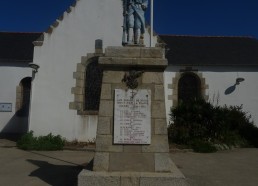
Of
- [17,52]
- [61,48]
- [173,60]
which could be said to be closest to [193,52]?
[173,60]

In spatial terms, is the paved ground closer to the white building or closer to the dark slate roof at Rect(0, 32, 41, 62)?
the white building

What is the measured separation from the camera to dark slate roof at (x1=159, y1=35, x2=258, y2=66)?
50.3 ft

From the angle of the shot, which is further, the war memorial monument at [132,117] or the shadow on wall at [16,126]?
the shadow on wall at [16,126]

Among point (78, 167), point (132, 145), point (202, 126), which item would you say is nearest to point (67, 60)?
point (78, 167)

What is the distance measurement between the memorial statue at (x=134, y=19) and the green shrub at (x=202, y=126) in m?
6.49

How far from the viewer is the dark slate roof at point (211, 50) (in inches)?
604

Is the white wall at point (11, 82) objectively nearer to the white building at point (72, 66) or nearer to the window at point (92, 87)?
the white building at point (72, 66)

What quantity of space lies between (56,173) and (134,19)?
3.79 meters

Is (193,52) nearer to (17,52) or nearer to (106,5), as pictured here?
(106,5)

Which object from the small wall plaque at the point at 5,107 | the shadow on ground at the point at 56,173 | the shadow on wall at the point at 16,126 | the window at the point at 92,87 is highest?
the window at the point at 92,87

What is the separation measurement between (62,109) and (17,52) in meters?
6.25

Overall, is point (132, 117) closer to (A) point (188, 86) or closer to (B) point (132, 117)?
(B) point (132, 117)

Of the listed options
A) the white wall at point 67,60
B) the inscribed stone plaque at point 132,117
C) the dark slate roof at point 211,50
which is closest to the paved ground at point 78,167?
the white wall at point 67,60

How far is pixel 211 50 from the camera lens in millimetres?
16891
